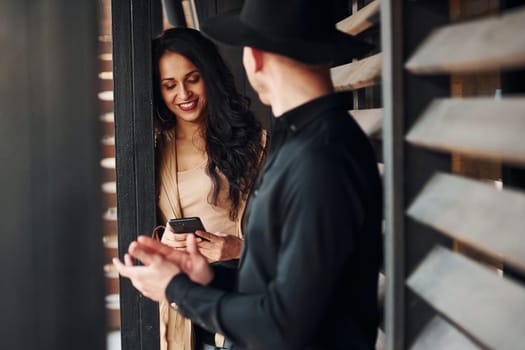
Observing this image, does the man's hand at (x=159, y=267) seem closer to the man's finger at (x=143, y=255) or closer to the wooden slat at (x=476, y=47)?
the man's finger at (x=143, y=255)

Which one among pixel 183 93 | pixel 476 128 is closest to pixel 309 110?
pixel 476 128

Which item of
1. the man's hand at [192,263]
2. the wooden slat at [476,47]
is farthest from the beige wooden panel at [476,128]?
the man's hand at [192,263]

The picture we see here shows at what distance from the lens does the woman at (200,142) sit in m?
3.15

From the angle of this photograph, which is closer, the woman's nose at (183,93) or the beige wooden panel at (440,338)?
the beige wooden panel at (440,338)

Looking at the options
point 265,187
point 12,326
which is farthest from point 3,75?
point 265,187

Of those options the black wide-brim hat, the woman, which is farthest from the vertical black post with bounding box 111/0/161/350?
the black wide-brim hat

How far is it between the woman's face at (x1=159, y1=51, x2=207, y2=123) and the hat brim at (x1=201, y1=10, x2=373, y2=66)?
134 centimetres

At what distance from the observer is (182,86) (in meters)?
3.14

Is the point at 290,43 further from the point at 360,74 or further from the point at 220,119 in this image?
the point at 220,119

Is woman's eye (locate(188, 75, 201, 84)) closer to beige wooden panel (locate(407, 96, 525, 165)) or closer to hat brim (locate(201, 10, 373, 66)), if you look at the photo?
hat brim (locate(201, 10, 373, 66))

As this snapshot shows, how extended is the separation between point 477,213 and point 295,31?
1.78 feet

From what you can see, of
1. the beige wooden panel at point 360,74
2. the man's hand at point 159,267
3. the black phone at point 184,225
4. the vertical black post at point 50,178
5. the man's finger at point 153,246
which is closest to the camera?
the man's hand at point 159,267

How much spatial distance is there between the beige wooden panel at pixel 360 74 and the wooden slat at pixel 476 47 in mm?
363

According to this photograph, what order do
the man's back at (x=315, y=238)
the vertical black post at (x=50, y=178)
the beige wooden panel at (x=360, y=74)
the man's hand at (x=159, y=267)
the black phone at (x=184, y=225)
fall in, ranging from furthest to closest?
the vertical black post at (x=50, y=178), the black phone at (x=184, y=225), the beige wooden panel at (x=360, y=74), the man's hand at (x=159, y=267), the man's back at (x=315, y=238)
